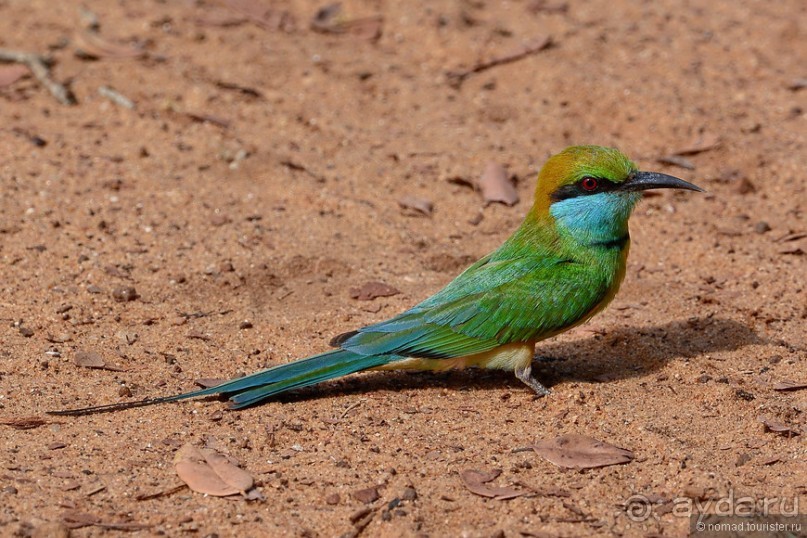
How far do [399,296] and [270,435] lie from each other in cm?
147

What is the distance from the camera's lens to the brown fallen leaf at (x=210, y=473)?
398 cm

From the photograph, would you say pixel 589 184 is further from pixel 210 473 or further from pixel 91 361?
pixel 91 361

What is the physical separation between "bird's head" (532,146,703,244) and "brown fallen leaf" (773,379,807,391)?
3.25 ft

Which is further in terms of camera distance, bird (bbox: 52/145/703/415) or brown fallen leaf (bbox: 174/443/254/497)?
bird (bbox: 52/145/703/415)

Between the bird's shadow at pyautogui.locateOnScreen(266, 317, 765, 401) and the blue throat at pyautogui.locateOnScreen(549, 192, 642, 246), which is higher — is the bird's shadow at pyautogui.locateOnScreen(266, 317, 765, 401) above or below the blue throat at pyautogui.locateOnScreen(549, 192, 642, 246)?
below

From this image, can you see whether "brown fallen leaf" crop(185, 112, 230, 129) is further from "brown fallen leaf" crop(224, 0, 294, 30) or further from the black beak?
the black beak

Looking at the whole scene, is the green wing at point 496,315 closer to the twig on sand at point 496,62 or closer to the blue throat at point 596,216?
the blue throat at point 596,216

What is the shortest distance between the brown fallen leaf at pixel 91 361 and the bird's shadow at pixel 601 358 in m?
0.89

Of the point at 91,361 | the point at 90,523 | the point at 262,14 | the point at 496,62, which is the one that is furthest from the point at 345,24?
the point at 90,523

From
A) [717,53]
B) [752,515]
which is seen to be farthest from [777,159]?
[752,515]

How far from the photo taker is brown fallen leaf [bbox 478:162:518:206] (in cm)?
668

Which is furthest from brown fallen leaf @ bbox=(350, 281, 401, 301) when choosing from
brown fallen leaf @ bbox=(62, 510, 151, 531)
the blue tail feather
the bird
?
brown fallen leaf @ bbox=(62, 510, 151, 531)

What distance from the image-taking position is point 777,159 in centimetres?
694

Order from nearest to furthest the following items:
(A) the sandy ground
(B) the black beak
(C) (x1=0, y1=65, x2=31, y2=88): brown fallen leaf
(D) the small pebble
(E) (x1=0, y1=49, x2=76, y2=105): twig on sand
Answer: (A) the sandy ground, (B) the black beak, (D) the small pebble, (E) (x1=0, y1=49, x2=76, y2=105): twig on sand, (C) (x1=0, y1=65, x2=31, y2=88): brown fallen leaf
